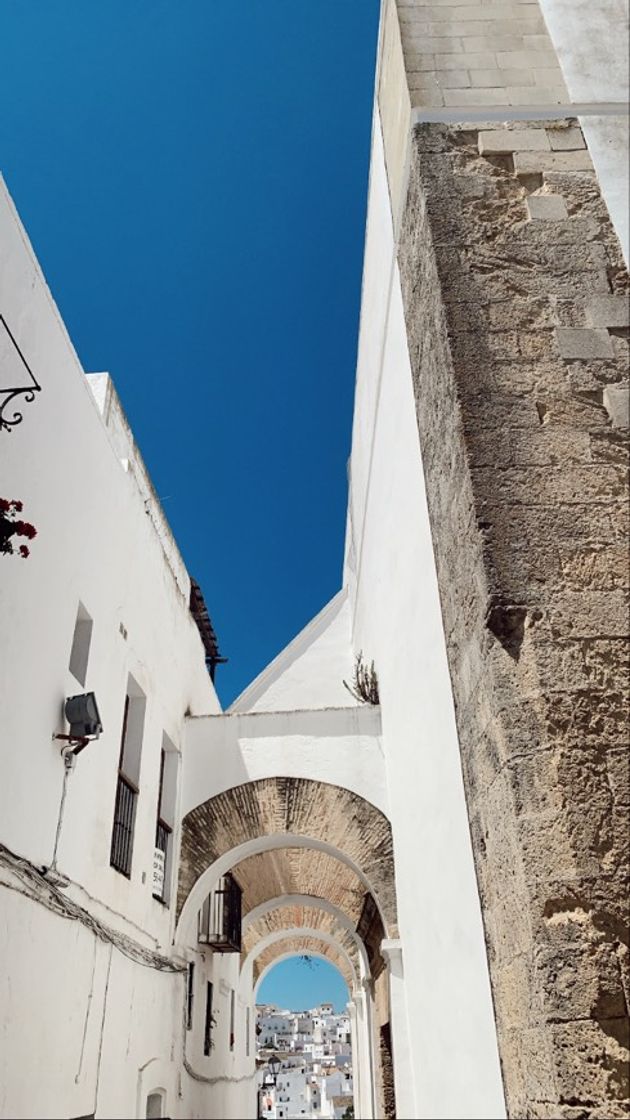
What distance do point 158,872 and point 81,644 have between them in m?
2.17

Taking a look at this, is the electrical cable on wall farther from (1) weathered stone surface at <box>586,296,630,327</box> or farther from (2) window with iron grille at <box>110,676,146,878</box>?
(1) weathered stone surface at <box>586,296,630,327</box>

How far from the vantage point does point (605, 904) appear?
5.12ft

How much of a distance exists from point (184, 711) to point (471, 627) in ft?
17.7

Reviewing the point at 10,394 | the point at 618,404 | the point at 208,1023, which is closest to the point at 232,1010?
the point at 208,1023

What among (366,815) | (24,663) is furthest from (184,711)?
(24,663)

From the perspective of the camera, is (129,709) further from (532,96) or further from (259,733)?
(532,96)

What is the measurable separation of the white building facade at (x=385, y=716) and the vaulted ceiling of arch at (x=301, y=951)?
4.62 metres

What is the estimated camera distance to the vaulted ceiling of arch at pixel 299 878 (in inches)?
317

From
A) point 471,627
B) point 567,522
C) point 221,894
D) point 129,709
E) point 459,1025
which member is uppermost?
point 129,709

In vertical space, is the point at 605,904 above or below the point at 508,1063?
above

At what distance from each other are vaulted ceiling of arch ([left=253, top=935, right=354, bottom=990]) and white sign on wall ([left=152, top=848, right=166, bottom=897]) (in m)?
7.40

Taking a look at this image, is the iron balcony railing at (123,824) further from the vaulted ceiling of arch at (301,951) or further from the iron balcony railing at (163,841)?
the vaulted ceiling of arch at (301,951)

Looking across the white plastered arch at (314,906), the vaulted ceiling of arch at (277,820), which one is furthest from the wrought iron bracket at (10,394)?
the white plastered arch at (314,906)

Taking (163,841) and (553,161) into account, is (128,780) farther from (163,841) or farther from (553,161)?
(553,161)
